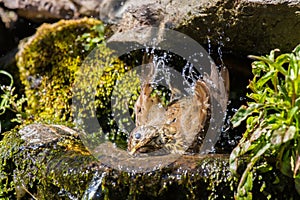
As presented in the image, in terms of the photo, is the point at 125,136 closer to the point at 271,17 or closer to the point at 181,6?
the point at 181,6

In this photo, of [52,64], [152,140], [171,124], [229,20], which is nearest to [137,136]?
[152,140]

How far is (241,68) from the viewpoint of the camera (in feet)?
12.6

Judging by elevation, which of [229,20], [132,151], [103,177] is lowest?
[103,177]

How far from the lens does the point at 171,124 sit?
123 inches

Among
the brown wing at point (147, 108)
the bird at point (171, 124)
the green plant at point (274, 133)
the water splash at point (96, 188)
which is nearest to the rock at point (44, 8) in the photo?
the brown wing at point (147, 108)

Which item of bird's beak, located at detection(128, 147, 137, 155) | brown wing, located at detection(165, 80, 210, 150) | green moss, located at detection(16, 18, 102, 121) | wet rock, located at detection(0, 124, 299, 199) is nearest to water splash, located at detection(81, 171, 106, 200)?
wet rock, located at detection(0, 124, 299, 199)

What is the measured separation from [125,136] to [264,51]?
97 centimetres

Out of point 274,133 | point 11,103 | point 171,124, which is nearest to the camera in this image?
point 274,133

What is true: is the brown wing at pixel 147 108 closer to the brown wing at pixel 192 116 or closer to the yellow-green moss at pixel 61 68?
the brown wing at pixel 192 116

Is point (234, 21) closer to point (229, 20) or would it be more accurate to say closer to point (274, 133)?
point (229, 20)

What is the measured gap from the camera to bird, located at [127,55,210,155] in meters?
2.96

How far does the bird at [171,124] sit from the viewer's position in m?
2.96

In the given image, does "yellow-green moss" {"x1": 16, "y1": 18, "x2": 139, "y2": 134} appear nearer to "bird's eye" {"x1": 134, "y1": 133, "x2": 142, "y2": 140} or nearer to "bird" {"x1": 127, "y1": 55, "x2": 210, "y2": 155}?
"bird" {"x1": 127, "y1": 55, "x2": 210, "y2": 155}

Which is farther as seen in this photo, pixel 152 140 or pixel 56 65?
pixel 56 65
